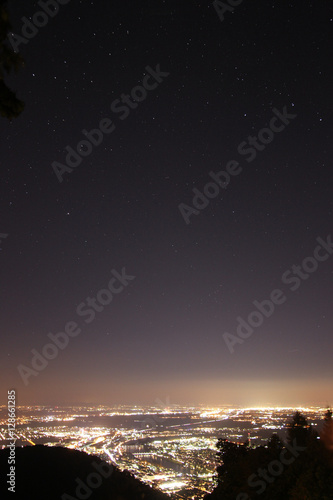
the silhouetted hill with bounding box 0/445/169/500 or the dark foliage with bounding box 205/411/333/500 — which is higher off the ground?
the dark foliage with bounding box 205/411/333/500

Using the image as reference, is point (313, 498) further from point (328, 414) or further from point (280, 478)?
point (328, 414)

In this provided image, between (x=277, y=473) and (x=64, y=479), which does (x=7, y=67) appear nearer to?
(x=277, y=473)

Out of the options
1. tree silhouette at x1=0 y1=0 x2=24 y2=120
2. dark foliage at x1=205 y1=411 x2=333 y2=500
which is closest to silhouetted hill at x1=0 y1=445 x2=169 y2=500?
dark foliage at x1=205 y1=411 x2=333 y2=500

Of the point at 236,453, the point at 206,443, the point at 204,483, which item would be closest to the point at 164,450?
the point at 206,443

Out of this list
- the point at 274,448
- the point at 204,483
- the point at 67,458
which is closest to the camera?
the point at 274,448

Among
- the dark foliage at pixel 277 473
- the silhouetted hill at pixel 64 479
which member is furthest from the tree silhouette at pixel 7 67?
the silhouetted hill at pixel 64 479

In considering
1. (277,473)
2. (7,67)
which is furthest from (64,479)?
(7,67)

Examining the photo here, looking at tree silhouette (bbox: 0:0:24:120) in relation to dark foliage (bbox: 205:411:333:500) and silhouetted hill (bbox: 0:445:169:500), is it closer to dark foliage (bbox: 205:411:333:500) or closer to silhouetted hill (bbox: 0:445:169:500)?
dark foliage (bbox: 205:411:333:500)
